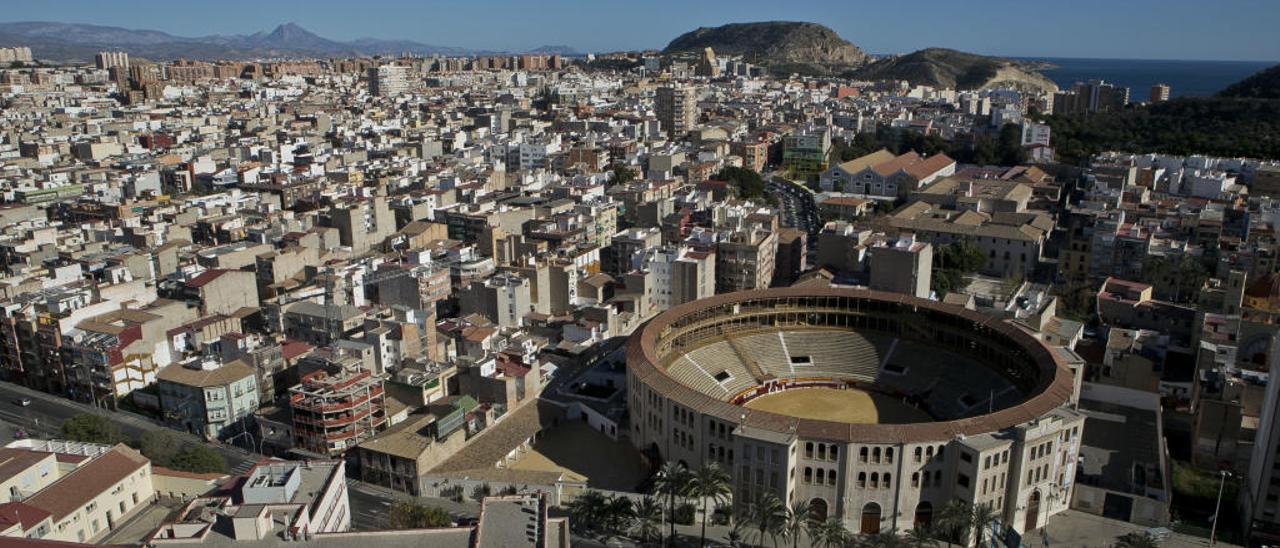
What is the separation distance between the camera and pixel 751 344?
48906 mm

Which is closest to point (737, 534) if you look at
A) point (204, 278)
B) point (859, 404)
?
point (859, 404)

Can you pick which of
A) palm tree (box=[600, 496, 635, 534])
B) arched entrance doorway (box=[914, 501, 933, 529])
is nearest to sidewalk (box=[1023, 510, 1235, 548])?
arched entrance doorway (box=[914, 501, 933, 529])

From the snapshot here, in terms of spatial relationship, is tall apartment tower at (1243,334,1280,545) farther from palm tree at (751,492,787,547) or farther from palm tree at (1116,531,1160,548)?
palm tree at (751,492,787,547)

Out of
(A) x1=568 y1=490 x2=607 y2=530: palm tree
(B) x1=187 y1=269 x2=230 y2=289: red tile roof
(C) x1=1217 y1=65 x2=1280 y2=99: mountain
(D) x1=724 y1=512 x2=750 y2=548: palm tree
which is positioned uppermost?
(C) x1=1217 y1=65 x2=1280 y2=99: mountain

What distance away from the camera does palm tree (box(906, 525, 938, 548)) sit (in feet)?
96.6

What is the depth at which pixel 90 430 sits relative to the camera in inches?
1515

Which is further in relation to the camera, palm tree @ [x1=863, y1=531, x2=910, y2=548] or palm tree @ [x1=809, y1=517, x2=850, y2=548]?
palm tree @ [x1=809, y1=517, x2=850, y2=548]

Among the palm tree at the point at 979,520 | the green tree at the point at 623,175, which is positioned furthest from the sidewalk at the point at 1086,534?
the green tree at the point at 623,175

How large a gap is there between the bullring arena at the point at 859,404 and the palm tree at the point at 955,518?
159 cm

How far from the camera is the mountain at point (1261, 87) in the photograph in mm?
121375

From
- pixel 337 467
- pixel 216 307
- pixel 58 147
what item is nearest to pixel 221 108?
pixel 58 147

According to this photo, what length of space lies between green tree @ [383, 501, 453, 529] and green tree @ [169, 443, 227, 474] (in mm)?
9381

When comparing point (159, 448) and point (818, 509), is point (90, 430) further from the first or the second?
point (818, 509)

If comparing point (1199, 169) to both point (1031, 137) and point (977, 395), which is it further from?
point (977, 395)
